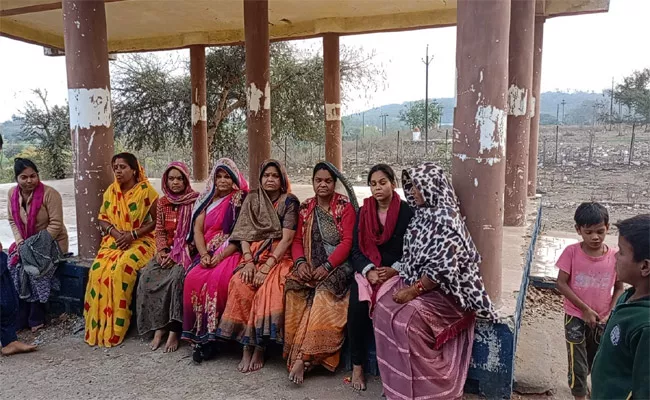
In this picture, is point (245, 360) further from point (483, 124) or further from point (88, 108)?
point (88, 108)

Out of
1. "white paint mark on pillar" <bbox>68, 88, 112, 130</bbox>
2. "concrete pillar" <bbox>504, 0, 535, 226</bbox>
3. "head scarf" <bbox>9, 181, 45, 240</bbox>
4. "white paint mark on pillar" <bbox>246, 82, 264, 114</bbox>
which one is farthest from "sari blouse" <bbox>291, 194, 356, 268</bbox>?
"white paint mark on pillar" <bbox>246, 82, 264, 114</bbox>

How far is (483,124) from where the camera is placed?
3.08 metres

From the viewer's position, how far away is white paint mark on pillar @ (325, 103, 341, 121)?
9.66m

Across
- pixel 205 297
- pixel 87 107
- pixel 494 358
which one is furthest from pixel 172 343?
pixel 494 358

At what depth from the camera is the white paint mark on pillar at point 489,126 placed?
306 cm

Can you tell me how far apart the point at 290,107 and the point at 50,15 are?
759 cm

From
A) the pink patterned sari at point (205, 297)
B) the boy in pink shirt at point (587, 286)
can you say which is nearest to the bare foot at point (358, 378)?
the pink patterned sari at point (205, 297)

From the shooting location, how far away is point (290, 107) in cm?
1512

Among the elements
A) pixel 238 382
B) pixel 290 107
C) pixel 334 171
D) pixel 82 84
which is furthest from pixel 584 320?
pixel 290 107

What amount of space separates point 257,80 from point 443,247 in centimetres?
531

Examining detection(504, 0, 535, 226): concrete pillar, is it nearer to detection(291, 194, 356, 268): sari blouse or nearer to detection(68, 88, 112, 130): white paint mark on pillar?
detection(291, 194, 356, 268): sari blouse

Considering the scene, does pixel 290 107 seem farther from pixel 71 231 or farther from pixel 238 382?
pixel 238 382

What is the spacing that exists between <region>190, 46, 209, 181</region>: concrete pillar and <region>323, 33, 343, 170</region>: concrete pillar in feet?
9.61

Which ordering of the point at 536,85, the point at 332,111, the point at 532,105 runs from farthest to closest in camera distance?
1. the point at 332,111
2. the point at 536,85
3. the point at 532,105
